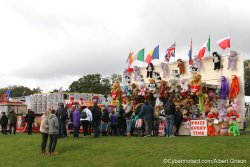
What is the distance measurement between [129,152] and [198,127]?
543cm

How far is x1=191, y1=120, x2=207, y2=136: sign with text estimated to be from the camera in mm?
16625

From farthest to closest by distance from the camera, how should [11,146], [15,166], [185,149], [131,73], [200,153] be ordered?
1. [131,73]
2. [11,146]
3. [15,166]
4. [185,149]
5. [200,153]

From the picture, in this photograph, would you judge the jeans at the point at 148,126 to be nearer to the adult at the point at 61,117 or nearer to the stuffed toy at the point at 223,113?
the stuffed toy at the point at 223,113

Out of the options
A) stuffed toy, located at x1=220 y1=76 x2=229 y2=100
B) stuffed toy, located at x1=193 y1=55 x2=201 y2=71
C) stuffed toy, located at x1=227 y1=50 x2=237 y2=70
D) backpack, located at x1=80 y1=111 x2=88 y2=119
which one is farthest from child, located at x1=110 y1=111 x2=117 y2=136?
stuffed toy, located at x1=227 y1=50 x2=237 y2=70

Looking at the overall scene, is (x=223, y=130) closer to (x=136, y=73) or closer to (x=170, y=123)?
(x=170, y=123)

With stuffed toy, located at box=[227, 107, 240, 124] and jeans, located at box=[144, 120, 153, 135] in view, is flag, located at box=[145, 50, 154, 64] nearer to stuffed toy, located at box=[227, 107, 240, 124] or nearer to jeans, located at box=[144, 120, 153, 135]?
jeans, located at box=[144, 120, 153, 135]

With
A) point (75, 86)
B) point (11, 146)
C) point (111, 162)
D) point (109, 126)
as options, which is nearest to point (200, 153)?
point (111, 162)

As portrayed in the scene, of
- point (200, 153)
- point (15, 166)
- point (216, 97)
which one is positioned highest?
point (216, 97)

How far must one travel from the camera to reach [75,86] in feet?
246

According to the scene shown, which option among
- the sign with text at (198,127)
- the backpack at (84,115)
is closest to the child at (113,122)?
the backpack at (84,115)

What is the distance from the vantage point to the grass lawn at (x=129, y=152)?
11.1 meters

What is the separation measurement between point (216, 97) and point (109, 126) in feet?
19.8

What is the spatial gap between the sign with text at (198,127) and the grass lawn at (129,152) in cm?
289

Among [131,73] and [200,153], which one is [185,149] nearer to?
[200,153]
